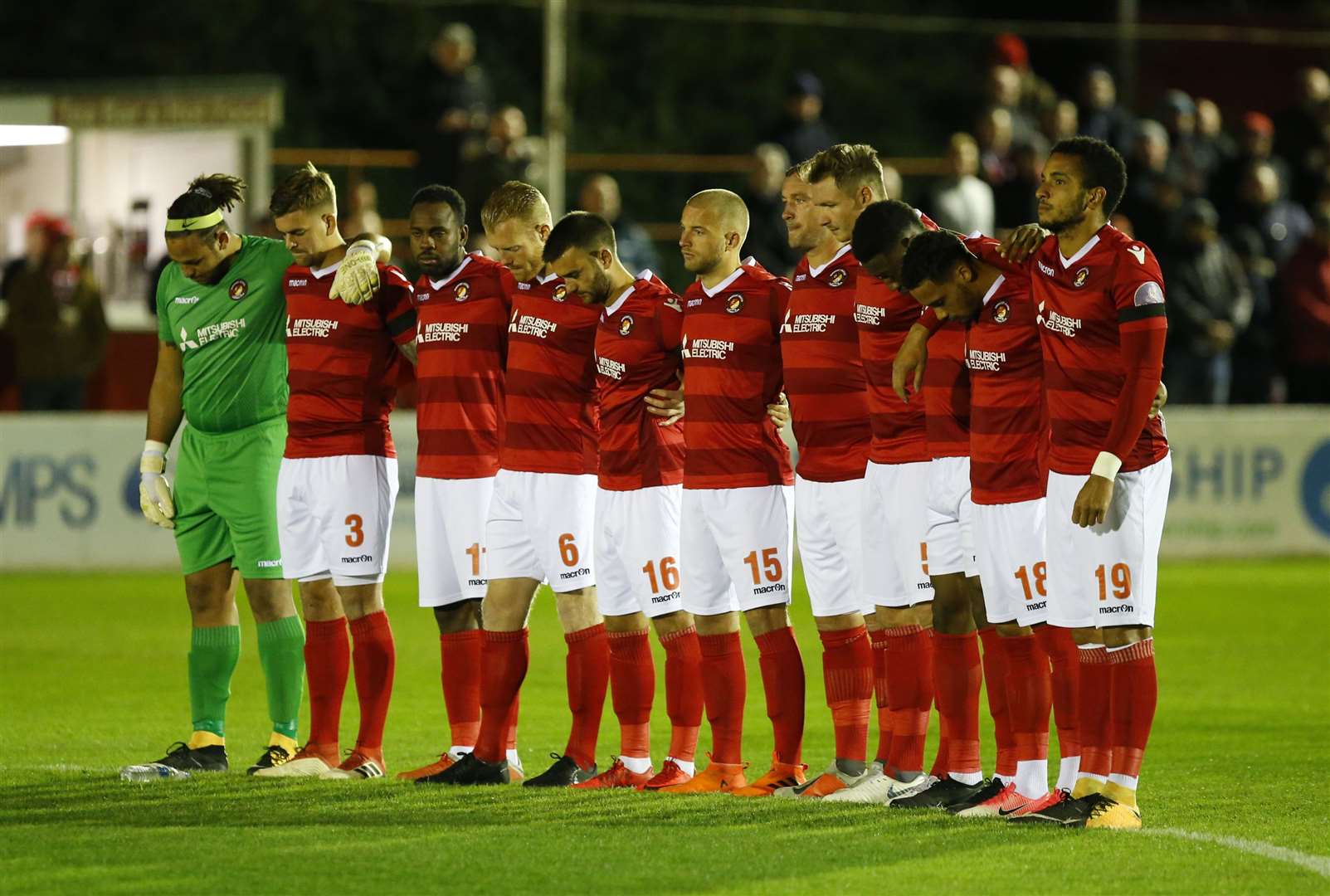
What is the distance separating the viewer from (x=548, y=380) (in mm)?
9250

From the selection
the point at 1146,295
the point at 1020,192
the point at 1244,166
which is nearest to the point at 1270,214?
the point at 1244,166

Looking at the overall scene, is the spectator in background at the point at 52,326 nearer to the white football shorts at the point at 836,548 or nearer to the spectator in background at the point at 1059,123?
the spectator in background at the point at 1059,123

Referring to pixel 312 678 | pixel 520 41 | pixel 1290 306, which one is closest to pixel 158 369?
pixel 312 678

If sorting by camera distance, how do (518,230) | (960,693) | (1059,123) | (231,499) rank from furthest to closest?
1. (1059,123)
2. (231,499)
3. (518,230)
4. (960,693)

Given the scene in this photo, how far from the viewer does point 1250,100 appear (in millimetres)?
28703

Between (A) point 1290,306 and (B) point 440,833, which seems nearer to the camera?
(B) point 440,833

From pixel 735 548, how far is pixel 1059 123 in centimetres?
1267

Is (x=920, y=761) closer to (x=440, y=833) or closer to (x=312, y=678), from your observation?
(x=440, y=833)

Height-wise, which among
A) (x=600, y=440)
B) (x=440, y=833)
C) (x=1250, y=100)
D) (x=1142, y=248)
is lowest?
(x=440, y=833)

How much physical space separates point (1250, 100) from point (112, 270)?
597 inches

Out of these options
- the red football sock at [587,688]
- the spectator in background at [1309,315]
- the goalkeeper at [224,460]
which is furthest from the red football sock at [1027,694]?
the spectator in background at [1309,315]

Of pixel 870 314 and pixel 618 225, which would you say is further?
pixel 618 225

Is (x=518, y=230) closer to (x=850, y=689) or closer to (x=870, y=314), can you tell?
(x=870, y=314)

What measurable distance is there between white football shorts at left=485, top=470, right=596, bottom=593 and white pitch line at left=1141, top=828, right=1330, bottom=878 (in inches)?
103
